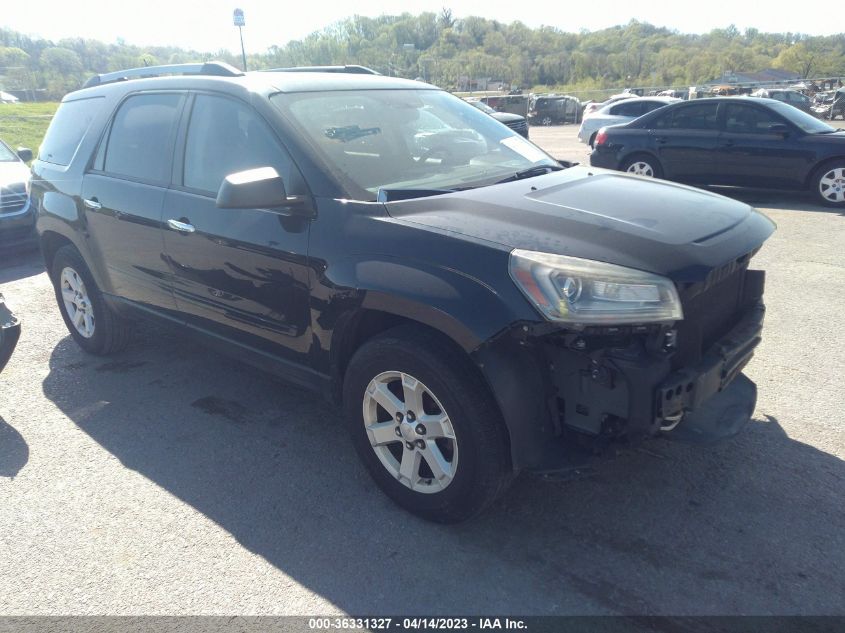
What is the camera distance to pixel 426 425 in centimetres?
283

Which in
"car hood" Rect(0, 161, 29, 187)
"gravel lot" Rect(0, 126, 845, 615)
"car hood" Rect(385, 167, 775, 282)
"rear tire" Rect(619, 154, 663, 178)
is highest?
"car hood" Rect(385, 167, 775, 282)

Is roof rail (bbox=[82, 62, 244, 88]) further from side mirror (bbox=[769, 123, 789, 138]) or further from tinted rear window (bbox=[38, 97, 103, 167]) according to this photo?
side mirror (bbox=[769, 123, 789, 138])

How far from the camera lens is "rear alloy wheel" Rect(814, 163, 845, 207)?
9.34 m

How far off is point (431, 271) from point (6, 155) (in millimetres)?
9487

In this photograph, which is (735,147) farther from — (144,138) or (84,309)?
(84,309)

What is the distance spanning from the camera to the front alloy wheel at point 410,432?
2.82 metres

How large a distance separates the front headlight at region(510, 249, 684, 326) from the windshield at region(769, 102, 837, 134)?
8.79 metres

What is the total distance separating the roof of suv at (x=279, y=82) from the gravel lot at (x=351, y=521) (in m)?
1.88

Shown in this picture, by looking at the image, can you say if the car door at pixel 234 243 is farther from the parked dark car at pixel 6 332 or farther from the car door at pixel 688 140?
the car door at pixel 688 140

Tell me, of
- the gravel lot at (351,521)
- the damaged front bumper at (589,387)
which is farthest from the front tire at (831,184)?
the damaged front bumper at (589,387)

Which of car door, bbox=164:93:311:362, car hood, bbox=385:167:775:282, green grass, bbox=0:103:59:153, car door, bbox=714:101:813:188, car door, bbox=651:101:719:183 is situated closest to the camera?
car hood, bbox=385:167:775:282

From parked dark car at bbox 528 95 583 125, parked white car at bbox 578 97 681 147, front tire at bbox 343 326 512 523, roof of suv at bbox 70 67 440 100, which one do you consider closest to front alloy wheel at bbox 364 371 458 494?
front tire at bbox 343 326 512 523

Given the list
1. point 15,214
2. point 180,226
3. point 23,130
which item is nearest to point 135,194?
point 180,226

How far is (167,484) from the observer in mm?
3418
